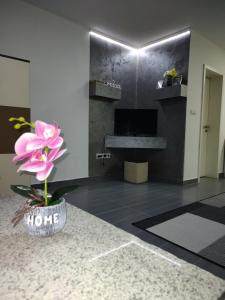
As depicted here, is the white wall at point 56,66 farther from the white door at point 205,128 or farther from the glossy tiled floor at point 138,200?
the white door at point 205,128

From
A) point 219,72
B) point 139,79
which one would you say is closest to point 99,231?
point 139,79

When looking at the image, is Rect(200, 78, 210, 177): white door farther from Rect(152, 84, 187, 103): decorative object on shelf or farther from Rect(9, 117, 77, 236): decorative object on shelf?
Rect(9, 117, 77, 236): decorative object on shelf

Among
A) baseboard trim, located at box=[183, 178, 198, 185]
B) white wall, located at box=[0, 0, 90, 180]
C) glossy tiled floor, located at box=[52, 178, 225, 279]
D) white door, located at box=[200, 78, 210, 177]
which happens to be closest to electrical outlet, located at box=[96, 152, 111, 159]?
white wall, located at box=[0, 0, 90, 180]

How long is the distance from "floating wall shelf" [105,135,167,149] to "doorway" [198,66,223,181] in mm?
1229

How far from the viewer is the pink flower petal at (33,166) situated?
562mm

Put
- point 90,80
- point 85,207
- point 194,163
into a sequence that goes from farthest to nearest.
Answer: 1. point 194,163
2. point 90,80
3. point 85,207

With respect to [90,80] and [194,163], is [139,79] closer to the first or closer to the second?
[90,80]

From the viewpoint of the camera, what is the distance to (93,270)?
0.53 m

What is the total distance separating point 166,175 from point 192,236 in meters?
2.44

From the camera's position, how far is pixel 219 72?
4727 mm

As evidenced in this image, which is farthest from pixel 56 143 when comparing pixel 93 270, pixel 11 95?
pixel 11 95

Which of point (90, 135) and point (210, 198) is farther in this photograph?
point (90, 135)

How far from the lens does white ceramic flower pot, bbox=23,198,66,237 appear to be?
2.11 ft

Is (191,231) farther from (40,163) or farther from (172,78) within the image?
(172,78)
